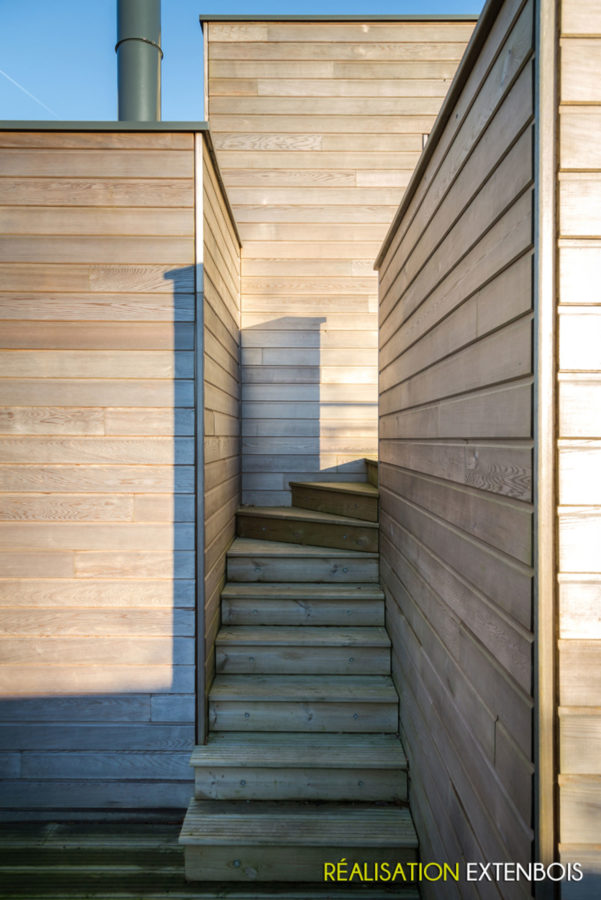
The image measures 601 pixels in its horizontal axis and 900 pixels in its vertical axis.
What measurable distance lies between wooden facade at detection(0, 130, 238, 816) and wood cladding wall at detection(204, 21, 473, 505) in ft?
5.07

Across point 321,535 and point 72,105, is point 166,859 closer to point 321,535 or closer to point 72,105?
point 321,535

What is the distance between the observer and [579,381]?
0.94m

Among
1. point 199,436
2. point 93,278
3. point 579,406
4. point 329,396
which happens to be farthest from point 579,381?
point 329,396

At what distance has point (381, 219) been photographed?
12.4 feet

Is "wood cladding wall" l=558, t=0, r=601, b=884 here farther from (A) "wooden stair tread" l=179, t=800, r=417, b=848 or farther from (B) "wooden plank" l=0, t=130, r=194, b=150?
(B) "wooden plank" l=0, t=130, r=194, b=150

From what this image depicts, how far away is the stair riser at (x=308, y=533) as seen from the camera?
2.97 meters

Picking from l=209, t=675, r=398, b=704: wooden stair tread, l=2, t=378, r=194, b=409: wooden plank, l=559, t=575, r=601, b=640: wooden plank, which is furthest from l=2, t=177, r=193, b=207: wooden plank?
l=209, t=675, r=398, b=704: wooden stair tread

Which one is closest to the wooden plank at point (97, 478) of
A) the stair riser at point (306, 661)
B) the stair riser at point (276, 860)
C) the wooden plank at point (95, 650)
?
the wooden plank at point (95, 650)

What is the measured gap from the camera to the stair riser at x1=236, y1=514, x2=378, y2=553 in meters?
2.97

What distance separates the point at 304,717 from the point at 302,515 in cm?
117

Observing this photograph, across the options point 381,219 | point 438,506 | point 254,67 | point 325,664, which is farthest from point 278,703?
point 254,67

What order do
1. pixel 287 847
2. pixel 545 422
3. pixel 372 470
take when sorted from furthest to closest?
pixel 372 470
pixel 287 847
pixel 545 422

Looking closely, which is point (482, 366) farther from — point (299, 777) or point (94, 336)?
point (299, 777)

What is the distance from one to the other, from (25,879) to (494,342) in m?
2.56
